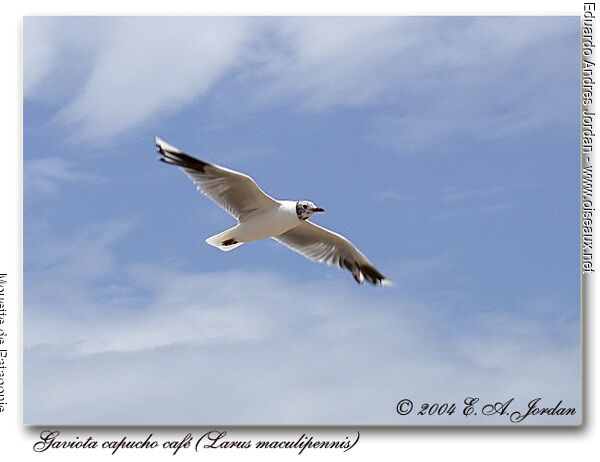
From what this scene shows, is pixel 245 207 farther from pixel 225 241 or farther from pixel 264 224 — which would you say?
pixel 225 241

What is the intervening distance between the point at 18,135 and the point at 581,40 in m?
3.30

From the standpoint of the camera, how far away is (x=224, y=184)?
5.32 metres

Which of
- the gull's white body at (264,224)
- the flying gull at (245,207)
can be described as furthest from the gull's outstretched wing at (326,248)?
the gull's white body at (264,224)

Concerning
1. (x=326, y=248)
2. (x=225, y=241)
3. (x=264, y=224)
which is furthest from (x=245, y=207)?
(x=326, y=248)

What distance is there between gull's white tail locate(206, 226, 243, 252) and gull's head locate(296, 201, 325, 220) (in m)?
0.44

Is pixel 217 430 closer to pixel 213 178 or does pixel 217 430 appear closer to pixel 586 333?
pixel 213 178

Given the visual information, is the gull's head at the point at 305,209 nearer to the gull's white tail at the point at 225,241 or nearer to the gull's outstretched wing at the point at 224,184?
the gull's outstretched wing at the point at 224,184

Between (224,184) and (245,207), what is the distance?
25 cm

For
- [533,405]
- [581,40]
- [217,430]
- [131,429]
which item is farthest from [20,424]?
[581,40]

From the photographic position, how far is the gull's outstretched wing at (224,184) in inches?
204

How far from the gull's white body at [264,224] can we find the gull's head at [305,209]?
26 mm

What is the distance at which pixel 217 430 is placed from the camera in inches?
180

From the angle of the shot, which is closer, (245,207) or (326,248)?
(245,207)

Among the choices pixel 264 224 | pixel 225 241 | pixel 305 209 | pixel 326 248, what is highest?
pixel 326 248
